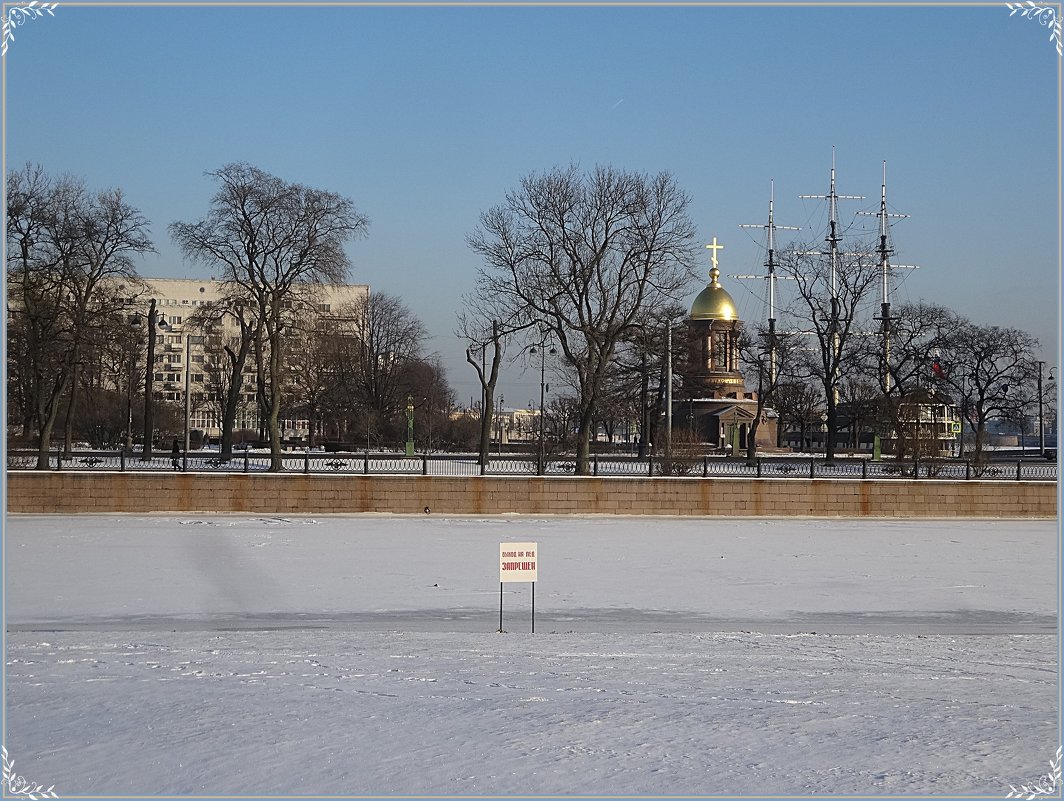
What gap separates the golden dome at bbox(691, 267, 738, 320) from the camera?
10050 cm

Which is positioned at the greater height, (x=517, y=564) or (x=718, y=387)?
(x=718, y=387)

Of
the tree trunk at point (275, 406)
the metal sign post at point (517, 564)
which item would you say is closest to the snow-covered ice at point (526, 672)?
the metal sign post at point (517, 564)

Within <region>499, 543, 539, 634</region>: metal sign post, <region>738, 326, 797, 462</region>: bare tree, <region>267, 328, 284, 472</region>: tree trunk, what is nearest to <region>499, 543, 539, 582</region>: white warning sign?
<region>499, 543, 539, 634</region>: metal sign post

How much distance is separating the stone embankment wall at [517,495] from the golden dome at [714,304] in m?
67.9

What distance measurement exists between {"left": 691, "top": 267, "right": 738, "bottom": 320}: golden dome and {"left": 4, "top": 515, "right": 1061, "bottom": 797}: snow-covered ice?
77.6m

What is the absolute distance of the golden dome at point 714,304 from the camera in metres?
100

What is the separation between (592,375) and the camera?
44.8 metres

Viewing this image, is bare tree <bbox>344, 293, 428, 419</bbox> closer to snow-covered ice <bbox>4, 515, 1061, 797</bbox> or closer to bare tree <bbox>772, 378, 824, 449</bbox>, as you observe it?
bare tree <bbox>772, 378, 824, 449</bbox>

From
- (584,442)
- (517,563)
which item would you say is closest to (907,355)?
(584,442)

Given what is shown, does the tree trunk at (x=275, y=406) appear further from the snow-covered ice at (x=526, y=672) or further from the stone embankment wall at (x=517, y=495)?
the snow-covered ice at (x=526, y=672)

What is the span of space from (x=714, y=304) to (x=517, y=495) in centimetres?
7148

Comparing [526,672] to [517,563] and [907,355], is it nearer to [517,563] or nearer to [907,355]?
[517,563]

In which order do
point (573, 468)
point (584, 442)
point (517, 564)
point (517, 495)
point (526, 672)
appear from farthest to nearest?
point (584, 442)
point (573, 468)
point (517, 495)
point (517, 564)
point (526, 672)

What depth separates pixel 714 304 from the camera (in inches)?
3976
